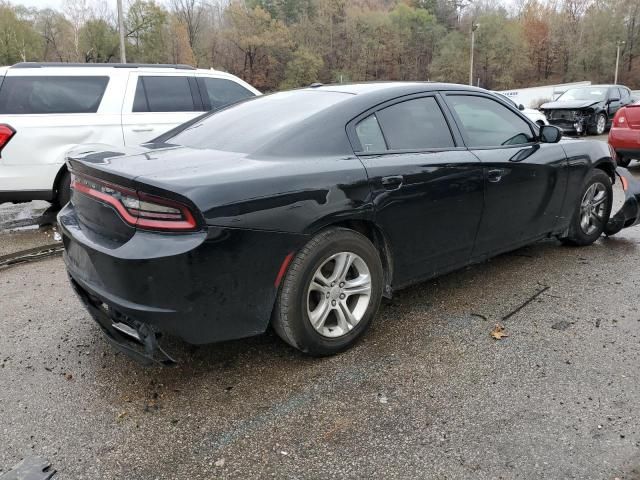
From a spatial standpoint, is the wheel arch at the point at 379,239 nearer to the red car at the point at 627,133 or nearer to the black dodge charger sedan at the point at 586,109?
the red car at the point at 627,133

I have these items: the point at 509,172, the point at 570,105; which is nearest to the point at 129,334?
the point at 509,172

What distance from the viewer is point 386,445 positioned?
230 cm

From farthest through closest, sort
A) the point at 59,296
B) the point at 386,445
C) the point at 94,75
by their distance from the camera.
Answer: the point at 94,75 → the point at 59,296 → the point at 386,445

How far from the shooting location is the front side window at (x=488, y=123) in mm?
3730

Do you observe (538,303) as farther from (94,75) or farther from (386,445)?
(94,75)

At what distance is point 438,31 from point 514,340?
98530mm

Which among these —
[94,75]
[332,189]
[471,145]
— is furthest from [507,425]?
[94,75]

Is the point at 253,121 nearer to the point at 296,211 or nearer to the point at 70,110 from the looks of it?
the point at 296,211

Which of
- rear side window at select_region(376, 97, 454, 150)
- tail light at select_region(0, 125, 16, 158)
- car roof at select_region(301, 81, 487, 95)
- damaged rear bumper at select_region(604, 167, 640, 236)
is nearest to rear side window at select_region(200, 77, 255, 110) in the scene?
tail light at select_region(0, 125, 16, 158)

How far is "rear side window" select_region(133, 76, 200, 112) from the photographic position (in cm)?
647

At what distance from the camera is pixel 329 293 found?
2.93m

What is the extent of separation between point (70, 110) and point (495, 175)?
15.7 ft

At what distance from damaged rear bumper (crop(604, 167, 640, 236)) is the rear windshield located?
10.6ft

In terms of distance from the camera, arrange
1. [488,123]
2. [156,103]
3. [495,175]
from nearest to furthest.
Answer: [495,175] < [488,123] < [156,103]
